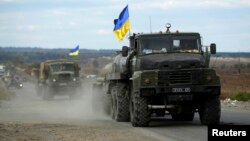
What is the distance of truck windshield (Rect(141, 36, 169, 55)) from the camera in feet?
67.6

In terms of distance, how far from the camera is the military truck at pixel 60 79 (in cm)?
4609

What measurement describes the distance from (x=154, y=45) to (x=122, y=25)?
1186 cm

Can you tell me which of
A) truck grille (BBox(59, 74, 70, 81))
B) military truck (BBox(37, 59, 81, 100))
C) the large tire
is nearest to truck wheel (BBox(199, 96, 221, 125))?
the large tire

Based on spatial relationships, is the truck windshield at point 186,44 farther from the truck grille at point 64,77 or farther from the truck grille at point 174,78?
the truck grille at point 64,77

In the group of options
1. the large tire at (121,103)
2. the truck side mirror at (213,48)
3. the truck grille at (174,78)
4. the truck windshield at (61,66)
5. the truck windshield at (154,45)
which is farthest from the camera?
the truck windshield at (61,66)

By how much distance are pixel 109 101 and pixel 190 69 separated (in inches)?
290

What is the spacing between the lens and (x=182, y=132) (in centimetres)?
1772

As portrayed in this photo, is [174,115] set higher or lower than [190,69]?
lower

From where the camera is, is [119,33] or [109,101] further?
[119,33]

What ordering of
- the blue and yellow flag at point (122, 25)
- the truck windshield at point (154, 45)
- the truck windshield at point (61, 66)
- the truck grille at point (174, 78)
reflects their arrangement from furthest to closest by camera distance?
the truck windshield at point (61, 66)
the blue and yellow flag at point (122, 25)
the truck windshield at point (154, 45)
the truck grille at point (174, 78)

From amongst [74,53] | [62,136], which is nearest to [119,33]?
[62,136]

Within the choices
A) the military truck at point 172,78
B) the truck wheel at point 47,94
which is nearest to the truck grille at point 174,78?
the military truck at point 172,78

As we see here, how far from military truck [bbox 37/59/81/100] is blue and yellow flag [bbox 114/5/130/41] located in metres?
12.6

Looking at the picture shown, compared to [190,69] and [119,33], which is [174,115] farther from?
[119,33]
